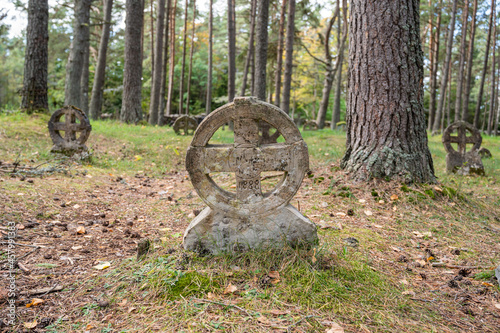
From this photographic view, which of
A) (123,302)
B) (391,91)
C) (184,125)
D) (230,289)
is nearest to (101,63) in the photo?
(184,125)

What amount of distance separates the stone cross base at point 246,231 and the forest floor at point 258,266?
0.11m

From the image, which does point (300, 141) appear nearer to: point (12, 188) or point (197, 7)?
point (12, 188)

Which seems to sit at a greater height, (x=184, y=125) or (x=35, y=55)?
(x=35, y=55)

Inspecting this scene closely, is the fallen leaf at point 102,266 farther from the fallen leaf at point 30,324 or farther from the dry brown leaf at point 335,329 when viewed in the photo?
the dry brown leaf at point 335,329

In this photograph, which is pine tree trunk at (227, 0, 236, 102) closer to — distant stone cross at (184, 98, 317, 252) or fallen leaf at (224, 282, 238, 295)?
distant stone cross at (184, 98, 317, 252)

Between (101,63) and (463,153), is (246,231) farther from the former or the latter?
(101,63)

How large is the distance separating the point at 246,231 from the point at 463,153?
25.3 feet

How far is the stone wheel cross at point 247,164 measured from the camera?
322cm

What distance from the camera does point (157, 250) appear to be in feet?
11.2

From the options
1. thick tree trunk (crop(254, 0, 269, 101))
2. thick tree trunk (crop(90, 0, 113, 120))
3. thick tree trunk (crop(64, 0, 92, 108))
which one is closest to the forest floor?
thick tree trunk (crop(64, 0, 92, 108))

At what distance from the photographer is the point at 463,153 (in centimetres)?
855

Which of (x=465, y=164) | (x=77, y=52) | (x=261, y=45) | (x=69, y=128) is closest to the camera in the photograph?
(x=69, y=128)

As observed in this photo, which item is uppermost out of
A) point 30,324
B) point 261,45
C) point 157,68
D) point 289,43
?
point 289,43

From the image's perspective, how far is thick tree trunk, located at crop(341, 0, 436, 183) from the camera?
5086 mm
